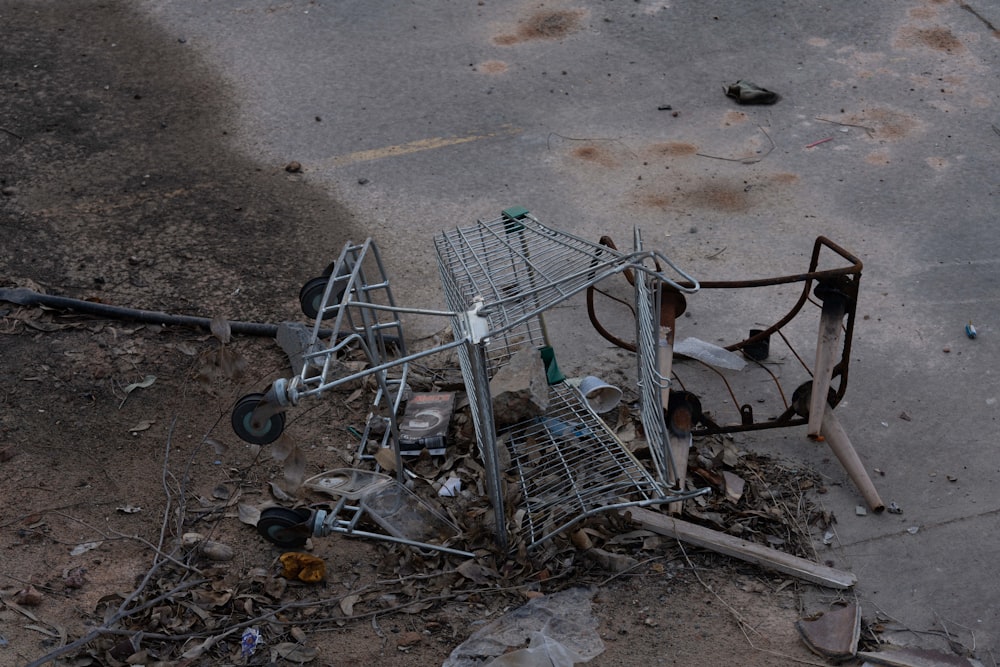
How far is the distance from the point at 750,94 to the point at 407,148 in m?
2.78

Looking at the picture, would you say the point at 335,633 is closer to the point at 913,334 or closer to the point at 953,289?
the point at 913,334

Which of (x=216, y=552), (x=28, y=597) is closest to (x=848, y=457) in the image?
(x=216, y=552)

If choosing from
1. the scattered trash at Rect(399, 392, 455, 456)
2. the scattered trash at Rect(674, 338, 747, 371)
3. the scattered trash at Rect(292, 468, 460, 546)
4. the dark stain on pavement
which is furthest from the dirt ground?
the dark stain on pavement

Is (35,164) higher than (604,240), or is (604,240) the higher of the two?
(604,240)

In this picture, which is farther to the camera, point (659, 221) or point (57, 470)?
point (659, 221)

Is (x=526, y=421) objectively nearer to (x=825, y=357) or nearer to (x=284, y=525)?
(x=284, y=525)

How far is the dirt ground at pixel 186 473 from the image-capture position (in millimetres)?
3660

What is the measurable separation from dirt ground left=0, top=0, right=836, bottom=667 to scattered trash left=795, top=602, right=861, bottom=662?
0.05 m

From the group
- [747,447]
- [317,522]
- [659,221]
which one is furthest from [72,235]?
[747,447]

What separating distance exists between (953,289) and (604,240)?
2.49 meters

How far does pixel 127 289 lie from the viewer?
5695mm

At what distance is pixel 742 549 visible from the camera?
3.93 m

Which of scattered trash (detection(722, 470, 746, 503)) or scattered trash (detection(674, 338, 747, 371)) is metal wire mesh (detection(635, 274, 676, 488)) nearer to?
scattered trash (detection(722, 470, 746, 503))

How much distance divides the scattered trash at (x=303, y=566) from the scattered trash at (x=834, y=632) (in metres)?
1.96
